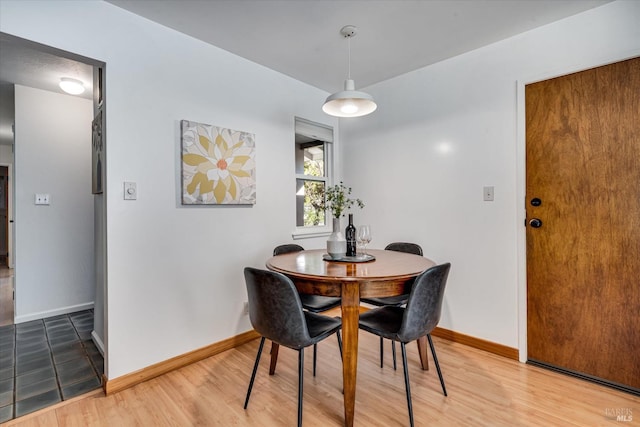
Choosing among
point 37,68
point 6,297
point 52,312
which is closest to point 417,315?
point 37,68

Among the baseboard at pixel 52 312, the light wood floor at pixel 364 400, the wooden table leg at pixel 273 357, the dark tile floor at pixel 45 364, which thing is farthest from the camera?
the baseboard at pixel 52 312

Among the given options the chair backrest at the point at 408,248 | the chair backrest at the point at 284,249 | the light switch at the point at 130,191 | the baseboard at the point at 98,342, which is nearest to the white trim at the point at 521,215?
the chair backrest at the point at 408,248

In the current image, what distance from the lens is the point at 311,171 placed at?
3.47 meters

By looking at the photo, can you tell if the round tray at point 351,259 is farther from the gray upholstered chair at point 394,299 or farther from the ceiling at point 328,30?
the ceiling at point 328,30

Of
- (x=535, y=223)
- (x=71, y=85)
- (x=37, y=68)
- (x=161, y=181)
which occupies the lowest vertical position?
(x=535, y=223)

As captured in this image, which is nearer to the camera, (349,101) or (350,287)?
(350,287)

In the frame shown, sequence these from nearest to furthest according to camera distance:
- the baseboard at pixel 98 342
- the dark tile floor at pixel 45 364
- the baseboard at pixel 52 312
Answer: the dark tile floor at pixel 45 364, the baseboard at pixel 98 342, the baseboard at pixel 52 312

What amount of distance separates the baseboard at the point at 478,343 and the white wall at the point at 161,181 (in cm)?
170

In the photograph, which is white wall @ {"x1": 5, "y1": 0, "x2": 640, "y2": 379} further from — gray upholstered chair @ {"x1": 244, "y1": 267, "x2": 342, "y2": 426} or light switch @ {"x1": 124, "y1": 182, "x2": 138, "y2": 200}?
gray upholstered chair @ {"x1": 244, "y1": 267, "x2": 342, "y2": 426}

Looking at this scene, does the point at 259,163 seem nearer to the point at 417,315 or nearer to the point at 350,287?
the point at 350,287

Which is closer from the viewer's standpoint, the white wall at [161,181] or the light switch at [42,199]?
the white wall at [161,181]

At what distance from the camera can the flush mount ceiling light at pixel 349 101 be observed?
1.94m

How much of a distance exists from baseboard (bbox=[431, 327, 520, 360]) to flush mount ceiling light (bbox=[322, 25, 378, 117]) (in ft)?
6.38

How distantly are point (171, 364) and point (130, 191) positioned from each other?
1.20m
